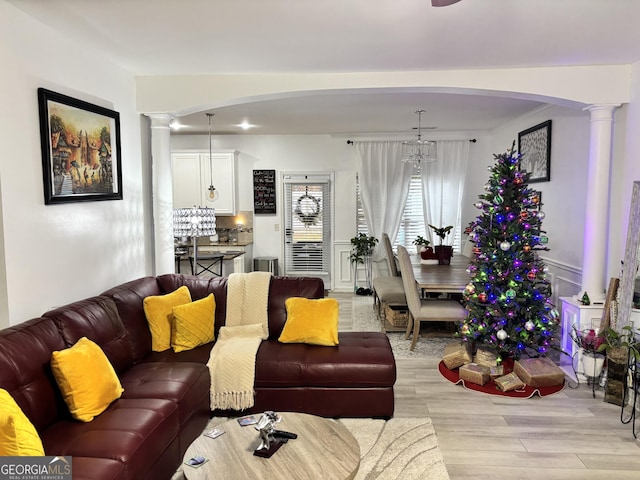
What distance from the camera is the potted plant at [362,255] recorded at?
7.46m

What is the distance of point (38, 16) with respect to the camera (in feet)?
9.15

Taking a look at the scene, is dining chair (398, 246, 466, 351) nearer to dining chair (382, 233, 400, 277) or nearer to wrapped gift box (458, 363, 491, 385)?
wrapped gift box (458, 363, 491, 385)

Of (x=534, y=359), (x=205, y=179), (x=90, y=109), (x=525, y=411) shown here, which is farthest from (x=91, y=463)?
(x=205, y=179)

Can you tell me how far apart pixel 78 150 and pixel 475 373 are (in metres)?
3.56

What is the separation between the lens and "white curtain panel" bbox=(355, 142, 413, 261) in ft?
24.7

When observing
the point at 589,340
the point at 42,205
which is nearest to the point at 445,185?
the point at 589,340

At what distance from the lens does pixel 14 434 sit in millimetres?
1758

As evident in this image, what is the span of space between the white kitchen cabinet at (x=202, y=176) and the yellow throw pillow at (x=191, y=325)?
4.00m

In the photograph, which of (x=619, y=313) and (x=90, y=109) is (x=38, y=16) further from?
(x=619, y=313)

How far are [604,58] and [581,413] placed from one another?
108 inches

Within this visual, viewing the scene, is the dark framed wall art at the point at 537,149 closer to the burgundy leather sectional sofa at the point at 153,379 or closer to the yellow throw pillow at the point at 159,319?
the burgundy leather sectional sofa at the point at 153,379

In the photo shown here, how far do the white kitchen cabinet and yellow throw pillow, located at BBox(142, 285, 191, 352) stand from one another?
13.3 feet

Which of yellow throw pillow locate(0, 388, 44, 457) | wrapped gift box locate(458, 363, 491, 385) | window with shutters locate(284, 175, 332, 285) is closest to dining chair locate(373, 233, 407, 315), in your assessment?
wrapped gift box locate(458, 363, 491, 385)

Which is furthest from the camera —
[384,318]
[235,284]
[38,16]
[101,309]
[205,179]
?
[205,179]
